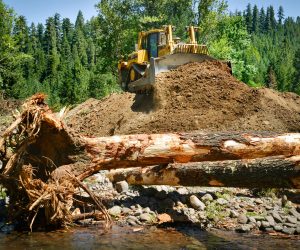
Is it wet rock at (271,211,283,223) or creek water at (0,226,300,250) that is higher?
Result: wet rock at (271,211,283,223)

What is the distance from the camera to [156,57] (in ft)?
66.0

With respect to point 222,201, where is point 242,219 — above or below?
below

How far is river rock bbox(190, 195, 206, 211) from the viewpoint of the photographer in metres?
7.70

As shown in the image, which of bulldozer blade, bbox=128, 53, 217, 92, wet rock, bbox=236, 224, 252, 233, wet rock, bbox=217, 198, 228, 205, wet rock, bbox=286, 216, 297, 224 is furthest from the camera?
bulldozer blade, bbox=128, 53, 217, 92

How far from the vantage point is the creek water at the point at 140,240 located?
579cm

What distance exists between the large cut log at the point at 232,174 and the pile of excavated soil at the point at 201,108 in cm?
635

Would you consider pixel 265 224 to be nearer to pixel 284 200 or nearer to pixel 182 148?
pixel 284 200

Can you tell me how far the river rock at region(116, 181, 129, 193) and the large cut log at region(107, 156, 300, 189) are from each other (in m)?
0.39

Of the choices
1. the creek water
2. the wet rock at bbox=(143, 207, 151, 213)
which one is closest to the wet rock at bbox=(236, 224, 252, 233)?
the creek water

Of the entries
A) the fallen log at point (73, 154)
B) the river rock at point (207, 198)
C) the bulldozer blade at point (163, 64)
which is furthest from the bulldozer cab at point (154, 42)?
the fallen log at point (73, 154)

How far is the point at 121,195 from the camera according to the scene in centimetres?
860

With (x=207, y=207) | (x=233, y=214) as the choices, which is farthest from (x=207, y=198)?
(x=233, y=214)

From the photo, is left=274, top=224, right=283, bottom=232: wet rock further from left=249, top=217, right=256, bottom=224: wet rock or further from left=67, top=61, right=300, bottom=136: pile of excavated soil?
left=67, top=61, right=300, bottom=136: pile of excavated soil

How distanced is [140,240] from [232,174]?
257 centimetres
